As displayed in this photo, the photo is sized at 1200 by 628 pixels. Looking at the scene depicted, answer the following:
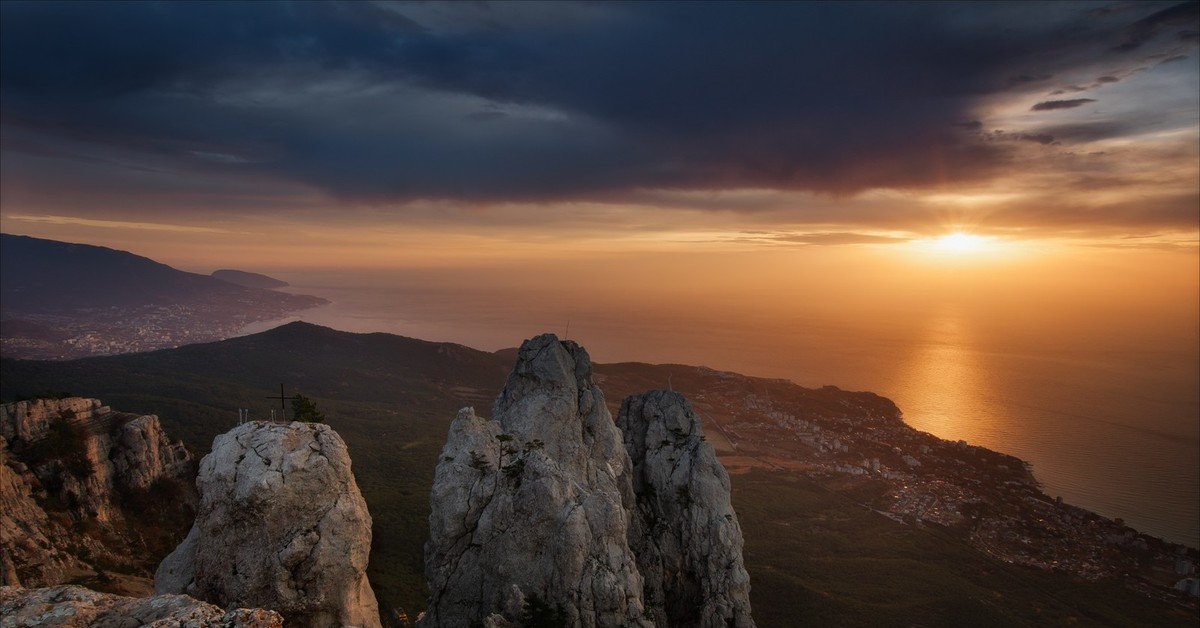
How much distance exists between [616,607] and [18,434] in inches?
1765

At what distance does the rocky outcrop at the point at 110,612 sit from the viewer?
34.9ft

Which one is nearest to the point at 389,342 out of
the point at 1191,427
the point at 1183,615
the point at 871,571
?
the point at 871,571

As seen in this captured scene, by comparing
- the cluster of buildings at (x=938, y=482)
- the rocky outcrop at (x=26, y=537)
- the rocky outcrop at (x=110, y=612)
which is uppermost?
Answer: the rocky outcrop at (x=110, y=612)

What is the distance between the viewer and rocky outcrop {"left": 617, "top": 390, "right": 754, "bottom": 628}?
3475cm

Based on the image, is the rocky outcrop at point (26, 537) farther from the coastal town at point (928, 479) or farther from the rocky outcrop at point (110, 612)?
the coastal town at point (928, 479)

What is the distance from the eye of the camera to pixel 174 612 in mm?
11414

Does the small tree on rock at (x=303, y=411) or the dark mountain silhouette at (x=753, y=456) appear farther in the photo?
the dark mountain silhouette at (x=753, y=456)

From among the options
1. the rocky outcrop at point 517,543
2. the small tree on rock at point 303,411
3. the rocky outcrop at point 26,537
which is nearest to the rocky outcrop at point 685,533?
the rocky outcrop at point 517,543

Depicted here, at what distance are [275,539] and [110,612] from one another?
7675mm

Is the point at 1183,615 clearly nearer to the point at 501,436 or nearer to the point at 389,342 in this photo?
the point at 501,436

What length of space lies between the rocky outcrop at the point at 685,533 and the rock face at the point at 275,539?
66.0 feet

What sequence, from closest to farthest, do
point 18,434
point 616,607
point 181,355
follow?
1. point 616,607
2. point 18,434
3. point 181,355

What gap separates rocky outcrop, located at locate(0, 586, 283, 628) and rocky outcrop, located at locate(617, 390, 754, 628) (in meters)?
27.2

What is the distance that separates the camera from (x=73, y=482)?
1587 inches
